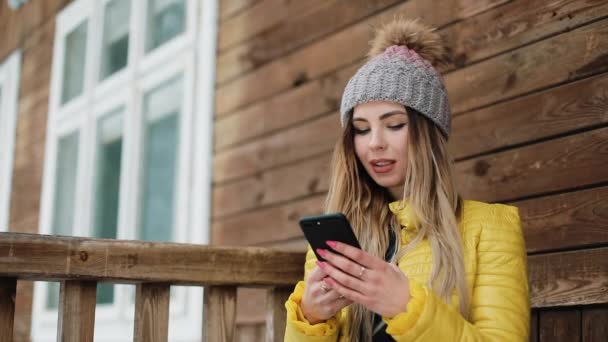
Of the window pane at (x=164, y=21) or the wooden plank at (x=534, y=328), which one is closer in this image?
the wooden plank at (x=534, y=328)

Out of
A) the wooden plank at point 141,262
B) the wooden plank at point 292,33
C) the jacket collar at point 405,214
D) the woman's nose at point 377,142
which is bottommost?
the wooden plank at point 141,262

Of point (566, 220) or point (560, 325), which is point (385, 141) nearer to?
point (566, 220)

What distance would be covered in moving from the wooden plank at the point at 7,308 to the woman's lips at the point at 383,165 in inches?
33.1

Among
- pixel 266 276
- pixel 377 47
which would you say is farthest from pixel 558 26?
pixel 266 276

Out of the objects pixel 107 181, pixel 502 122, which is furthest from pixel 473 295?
pixel 107 181

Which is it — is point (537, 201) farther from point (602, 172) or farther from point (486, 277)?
point (486, 277)

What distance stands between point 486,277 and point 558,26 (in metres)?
0.89

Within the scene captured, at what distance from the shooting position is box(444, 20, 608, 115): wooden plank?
2.17 metres

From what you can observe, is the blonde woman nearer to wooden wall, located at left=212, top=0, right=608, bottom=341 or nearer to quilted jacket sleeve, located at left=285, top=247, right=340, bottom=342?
quilted jacket sleeve, located at left=285, top=247, right=340, bottom=342

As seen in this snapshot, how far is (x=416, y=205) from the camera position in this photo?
1.84m

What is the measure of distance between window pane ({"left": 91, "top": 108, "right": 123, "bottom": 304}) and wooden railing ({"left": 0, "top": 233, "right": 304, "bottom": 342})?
9.29ft

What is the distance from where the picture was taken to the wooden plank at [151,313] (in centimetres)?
190

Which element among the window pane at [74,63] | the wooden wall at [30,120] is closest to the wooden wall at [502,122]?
the window pane at [74,63]

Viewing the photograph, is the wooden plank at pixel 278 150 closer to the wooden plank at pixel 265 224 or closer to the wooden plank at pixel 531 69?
the wooden plank at pixel 265 224
